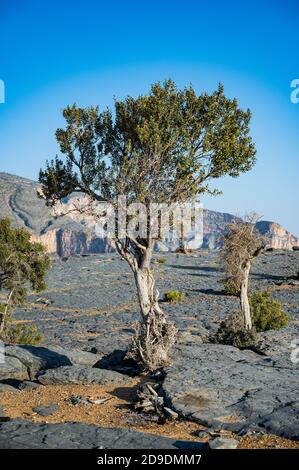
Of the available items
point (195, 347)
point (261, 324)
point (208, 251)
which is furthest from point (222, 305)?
point (208, 251)

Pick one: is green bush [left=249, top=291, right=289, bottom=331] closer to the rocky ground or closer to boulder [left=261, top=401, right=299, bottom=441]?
the rocky ground

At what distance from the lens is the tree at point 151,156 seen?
15836mm

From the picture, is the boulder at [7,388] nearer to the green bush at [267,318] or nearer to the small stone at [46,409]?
the small stone at [46,409]

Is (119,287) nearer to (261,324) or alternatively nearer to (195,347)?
(261,324)

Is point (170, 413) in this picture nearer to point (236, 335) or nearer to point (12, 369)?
point (12, 369)

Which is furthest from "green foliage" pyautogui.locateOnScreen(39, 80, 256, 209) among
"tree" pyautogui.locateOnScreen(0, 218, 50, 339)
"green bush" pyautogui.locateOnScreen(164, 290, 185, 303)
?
"green bush" pyautogui.locateOnScreen(164, 290, 185, 303)

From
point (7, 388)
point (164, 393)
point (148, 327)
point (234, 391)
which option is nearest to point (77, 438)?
point (164, 393)

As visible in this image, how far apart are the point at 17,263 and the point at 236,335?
14.1m

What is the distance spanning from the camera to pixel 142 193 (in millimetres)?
15617

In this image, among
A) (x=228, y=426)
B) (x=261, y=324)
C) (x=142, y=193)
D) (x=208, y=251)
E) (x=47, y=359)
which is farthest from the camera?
(x=208, y=251)

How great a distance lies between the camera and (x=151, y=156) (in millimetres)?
15852

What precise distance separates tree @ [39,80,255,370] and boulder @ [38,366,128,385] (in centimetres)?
129

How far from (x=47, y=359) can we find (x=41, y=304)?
29641mm

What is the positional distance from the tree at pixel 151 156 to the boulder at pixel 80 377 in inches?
50.9
